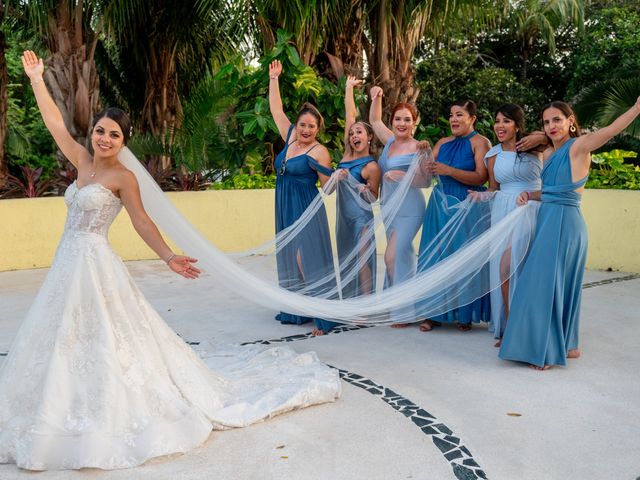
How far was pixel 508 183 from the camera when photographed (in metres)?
4.91

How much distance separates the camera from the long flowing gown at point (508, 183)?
4801 millimetres

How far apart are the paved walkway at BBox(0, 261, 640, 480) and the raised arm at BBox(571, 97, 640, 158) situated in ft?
4.37

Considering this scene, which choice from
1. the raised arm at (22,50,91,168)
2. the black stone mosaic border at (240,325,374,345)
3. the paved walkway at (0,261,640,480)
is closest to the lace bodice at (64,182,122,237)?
the raised arm at (22,50,91,168)

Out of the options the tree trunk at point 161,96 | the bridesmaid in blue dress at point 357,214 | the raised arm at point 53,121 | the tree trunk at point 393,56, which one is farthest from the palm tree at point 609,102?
the raised arm at point 53,121

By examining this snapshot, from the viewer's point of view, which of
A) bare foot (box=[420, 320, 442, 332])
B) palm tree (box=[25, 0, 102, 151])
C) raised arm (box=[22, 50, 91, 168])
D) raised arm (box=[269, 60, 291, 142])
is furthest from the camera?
palm tree (box=[25, 0, 102, 151])

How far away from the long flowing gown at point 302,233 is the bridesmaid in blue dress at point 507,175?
118 cm

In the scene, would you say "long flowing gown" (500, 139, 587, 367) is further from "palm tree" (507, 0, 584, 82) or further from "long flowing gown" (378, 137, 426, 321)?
"palm tree" (507, 0, 584, 82)

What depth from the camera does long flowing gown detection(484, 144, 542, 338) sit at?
480 cm

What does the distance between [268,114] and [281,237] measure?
378 centimetres

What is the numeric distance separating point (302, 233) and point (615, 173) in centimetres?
447

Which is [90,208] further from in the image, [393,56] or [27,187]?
[393,56]

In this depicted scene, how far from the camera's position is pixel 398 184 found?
5.23 m

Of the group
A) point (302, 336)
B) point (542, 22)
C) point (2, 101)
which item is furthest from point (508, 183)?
point (542, 22)

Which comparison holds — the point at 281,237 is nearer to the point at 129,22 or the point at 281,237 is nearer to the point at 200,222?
the point at 200,222
